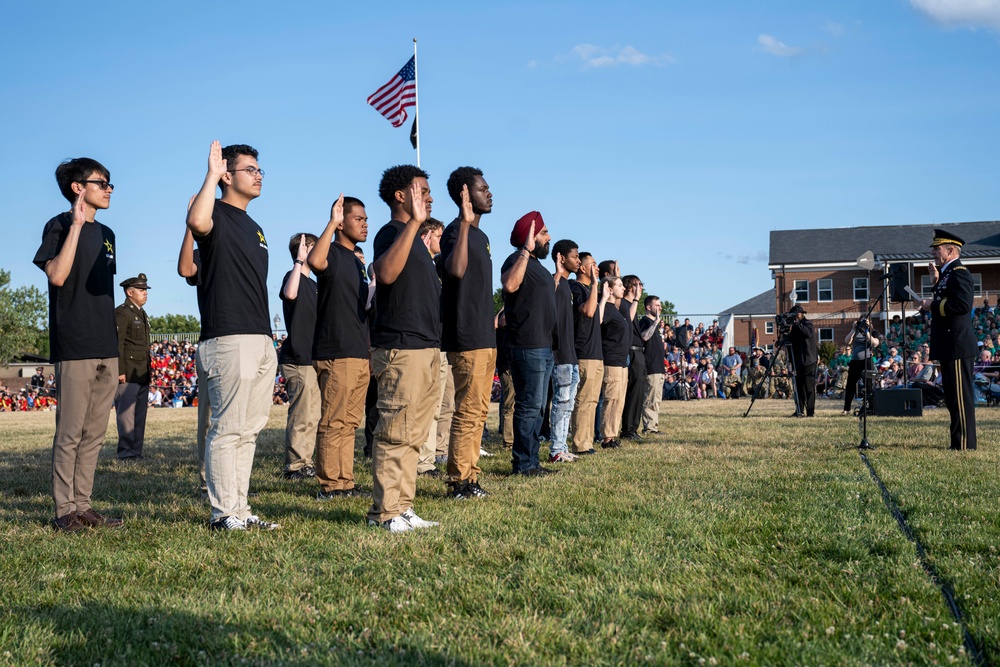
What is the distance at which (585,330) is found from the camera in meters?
9.38

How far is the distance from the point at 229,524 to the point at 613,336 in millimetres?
6224

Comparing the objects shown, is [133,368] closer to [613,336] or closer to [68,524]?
[68,524]

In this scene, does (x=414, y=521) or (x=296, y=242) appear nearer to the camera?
(x=414, y=521)

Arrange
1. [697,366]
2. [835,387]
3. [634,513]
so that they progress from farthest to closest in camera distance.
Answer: [697,366] → [835,387] → [634,513]

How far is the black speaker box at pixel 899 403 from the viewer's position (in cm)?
1405

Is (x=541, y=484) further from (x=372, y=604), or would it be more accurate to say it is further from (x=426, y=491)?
(x=372, y=604)

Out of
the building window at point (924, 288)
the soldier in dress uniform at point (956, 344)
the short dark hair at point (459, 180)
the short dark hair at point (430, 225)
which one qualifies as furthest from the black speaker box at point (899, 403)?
the building window at point (924, 288)

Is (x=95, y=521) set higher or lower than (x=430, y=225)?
lower

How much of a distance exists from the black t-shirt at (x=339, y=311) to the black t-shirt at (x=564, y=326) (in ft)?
7.64

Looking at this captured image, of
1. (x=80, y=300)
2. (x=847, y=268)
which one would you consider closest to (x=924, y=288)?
(x=847, y=268)

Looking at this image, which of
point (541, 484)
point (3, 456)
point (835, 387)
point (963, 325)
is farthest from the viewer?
point (835, 387)

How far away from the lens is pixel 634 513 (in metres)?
5.33

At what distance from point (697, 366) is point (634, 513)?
79.8ft

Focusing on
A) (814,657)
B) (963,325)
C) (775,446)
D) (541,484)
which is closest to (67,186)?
(541,484)
